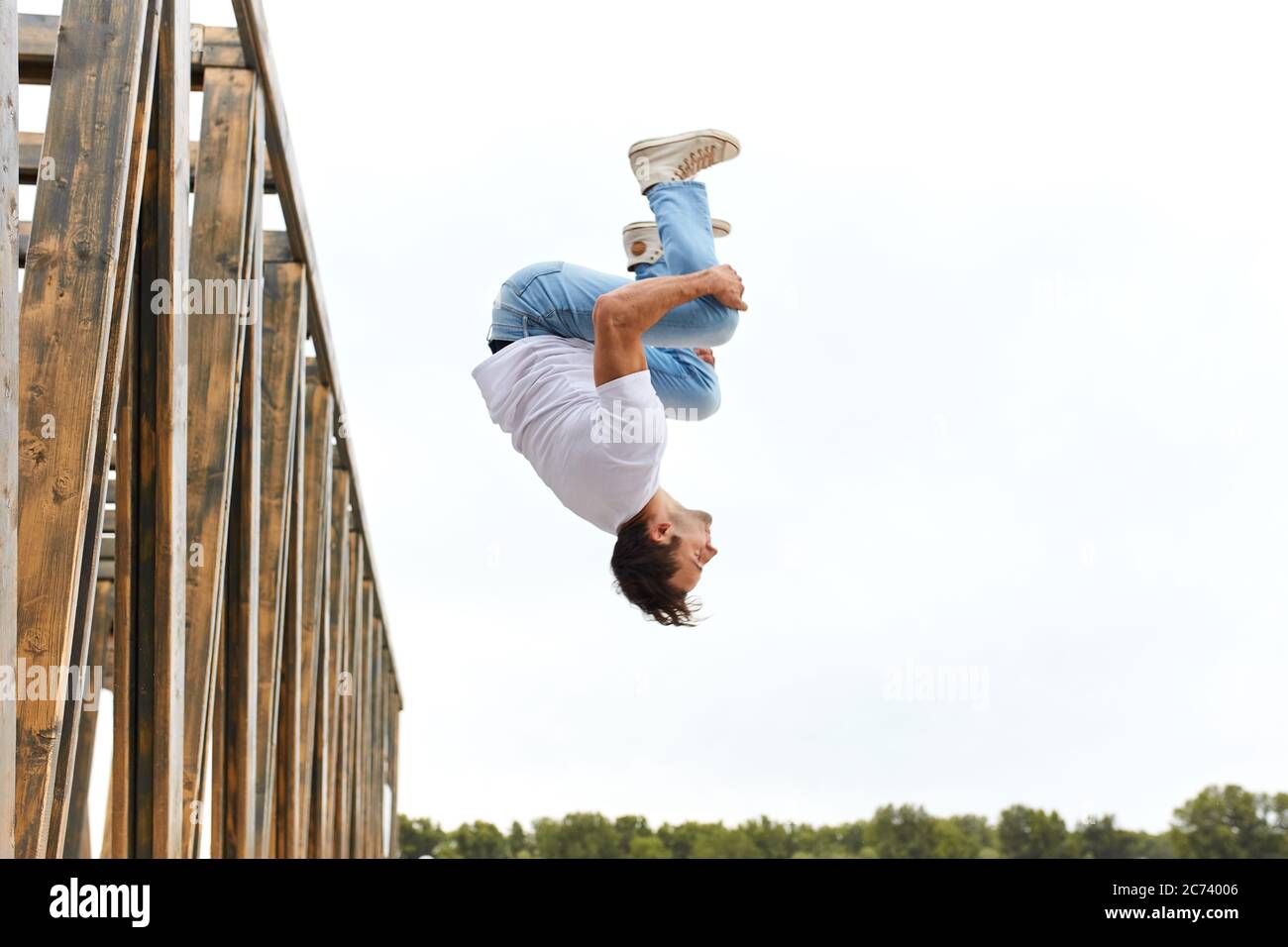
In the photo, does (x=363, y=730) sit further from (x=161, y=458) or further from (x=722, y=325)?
(x=722, y=325)

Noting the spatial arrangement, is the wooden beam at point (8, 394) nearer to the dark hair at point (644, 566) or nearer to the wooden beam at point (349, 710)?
the dark hair at point (644, 566)

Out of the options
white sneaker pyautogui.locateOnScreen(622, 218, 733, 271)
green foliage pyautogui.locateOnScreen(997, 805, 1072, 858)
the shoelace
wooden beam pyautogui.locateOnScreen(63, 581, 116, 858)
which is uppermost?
the shoelace

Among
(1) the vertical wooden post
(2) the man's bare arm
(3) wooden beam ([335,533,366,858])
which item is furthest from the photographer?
(3) wooden beam ([335,533,366,858])

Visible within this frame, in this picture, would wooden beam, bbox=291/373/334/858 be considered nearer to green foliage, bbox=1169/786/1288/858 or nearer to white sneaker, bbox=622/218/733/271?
white sneaker, bbox=622/218/733/271

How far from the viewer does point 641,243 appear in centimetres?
459

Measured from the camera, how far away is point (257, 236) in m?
6.83

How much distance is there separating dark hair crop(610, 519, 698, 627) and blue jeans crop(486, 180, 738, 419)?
48 centimetres

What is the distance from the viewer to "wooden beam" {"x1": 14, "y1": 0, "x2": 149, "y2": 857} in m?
3.78

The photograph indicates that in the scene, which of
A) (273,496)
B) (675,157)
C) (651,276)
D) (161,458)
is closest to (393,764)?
(273,496)

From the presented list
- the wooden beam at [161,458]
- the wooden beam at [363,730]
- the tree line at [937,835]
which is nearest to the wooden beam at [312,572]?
the wooden beam at [363,730]

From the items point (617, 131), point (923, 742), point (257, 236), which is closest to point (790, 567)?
point (923, 742)

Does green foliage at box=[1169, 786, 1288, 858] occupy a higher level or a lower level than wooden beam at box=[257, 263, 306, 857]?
lower

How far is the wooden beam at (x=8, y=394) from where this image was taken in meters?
3.28

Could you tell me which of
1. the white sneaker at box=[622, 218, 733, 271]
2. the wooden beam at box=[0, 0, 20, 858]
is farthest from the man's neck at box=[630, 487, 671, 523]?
the wooden beam at box=[0, 0, 20, 858]
